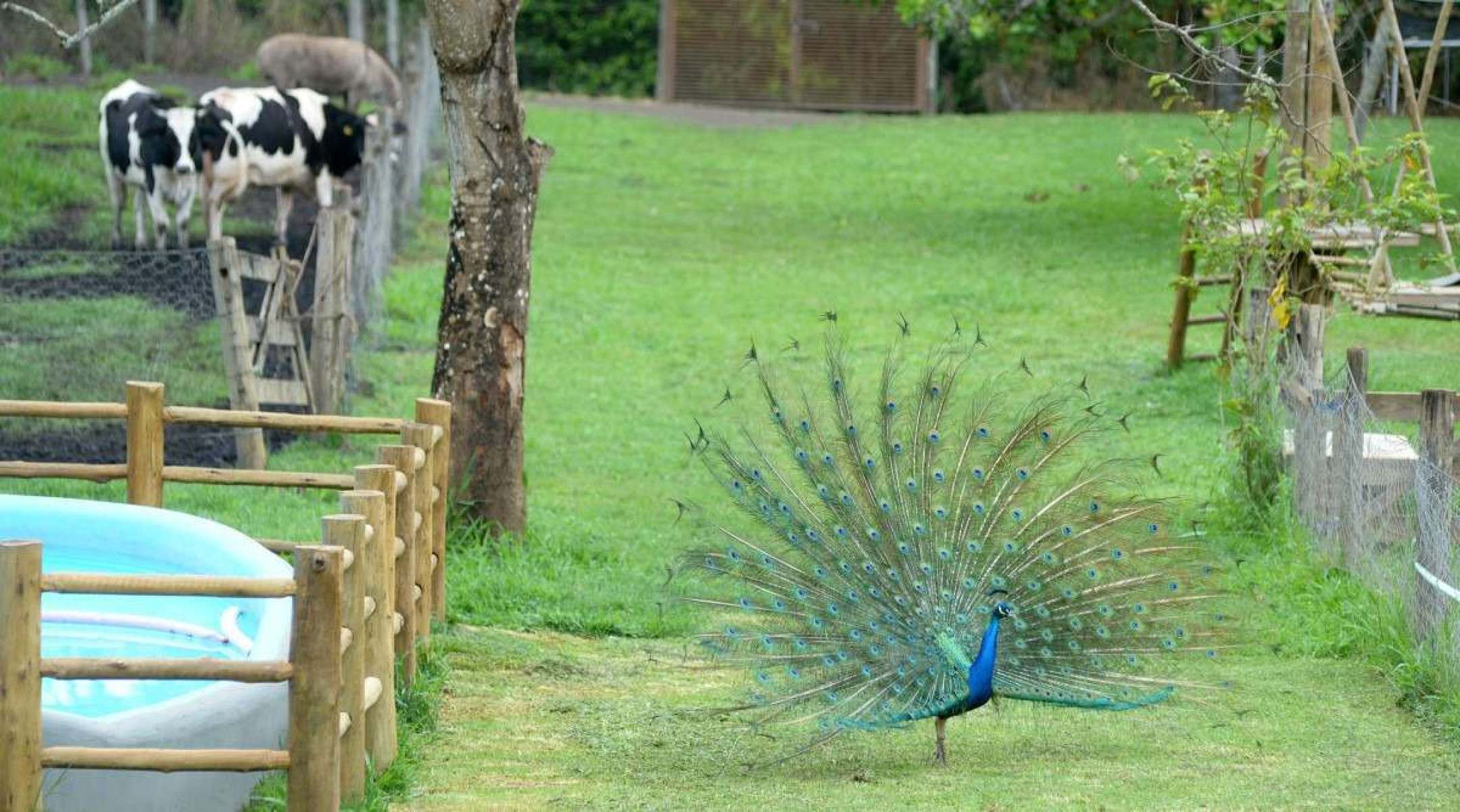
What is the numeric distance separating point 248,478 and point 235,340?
3.23 metres

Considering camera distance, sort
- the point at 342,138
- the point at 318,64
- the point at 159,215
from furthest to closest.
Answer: the point at 318,64 → the point at 342,138 → the point at 159,215

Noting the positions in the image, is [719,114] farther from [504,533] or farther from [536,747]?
[536,747]

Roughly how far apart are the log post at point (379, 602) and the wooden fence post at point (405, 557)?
43cm

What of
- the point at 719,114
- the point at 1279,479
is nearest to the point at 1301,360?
the point at 1279,479

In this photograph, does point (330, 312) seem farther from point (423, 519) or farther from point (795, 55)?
point (795, 55)

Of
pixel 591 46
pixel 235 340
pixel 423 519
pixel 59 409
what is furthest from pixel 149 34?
pixel 423 519

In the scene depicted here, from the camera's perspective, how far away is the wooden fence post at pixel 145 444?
8391mm

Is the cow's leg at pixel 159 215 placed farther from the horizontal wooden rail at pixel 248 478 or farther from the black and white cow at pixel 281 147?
the horizontal wooden rail at pixel 248 478

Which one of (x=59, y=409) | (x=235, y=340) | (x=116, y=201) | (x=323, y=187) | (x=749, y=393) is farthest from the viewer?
(x=323, y=187)

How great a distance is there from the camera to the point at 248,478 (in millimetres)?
8711

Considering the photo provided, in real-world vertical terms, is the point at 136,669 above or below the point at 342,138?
below

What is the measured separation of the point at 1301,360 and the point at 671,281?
436 inches

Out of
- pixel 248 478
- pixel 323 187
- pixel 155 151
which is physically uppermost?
pixel 155 151

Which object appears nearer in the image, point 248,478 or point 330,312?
point 248,478
